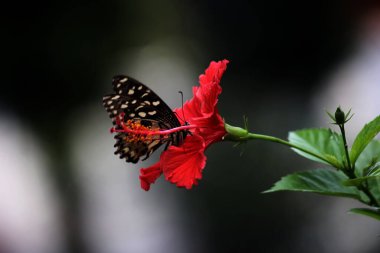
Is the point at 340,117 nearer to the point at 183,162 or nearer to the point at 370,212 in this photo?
the point at 370,212

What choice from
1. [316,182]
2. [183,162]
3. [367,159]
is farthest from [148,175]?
[367,159]

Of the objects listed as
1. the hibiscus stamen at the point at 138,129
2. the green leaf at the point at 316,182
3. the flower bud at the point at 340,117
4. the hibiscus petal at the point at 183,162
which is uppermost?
the flower bud at the point at 340,117

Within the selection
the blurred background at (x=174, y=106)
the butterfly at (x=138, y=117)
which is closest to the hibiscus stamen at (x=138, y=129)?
the butterfly at (x=138, y=117)

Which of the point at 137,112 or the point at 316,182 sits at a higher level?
the point at 137,112

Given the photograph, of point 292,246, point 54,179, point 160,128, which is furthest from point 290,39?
point 160,128

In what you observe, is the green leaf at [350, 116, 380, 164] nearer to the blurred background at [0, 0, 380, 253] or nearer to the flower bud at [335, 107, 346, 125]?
the flower bud at [335, 107, 346, 125]

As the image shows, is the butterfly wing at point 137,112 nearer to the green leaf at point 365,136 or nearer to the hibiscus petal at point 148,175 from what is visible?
the hibiscus petal at point 148,175

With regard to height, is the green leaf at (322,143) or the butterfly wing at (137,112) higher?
the butterfly wing at (137,112)
